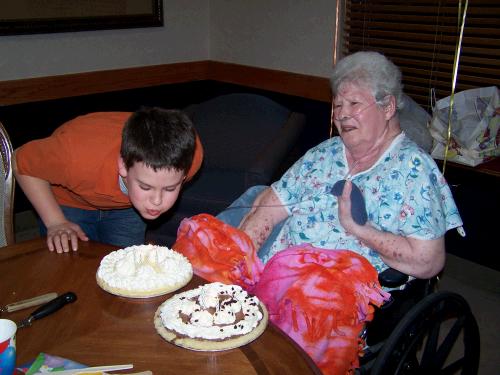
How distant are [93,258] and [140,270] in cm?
23

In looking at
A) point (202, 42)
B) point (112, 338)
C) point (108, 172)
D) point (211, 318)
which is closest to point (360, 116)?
point (108, 172)

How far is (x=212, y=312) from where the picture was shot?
1.23 meters

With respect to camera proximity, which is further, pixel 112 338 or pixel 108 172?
pixel 108 172

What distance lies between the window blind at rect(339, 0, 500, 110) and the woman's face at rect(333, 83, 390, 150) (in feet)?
3.97

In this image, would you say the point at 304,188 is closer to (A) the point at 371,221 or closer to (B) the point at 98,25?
(A) the point at 371,221

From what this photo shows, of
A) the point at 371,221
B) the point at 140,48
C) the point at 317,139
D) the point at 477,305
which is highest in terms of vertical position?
the point at 140,48

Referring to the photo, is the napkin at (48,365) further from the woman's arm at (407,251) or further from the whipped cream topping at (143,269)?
the woman's arm at (407,251)

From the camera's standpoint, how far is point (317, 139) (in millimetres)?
3887

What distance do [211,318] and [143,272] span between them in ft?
0.86

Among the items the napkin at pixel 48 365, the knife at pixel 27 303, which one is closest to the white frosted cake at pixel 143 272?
the knife at pixel 27 303

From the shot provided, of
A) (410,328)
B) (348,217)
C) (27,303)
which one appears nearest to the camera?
(27,303)

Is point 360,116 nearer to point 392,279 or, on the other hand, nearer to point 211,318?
point 392,279

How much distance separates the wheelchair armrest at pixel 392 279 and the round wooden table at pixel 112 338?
1.65 feet

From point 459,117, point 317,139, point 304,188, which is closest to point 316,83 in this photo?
point 317,139
